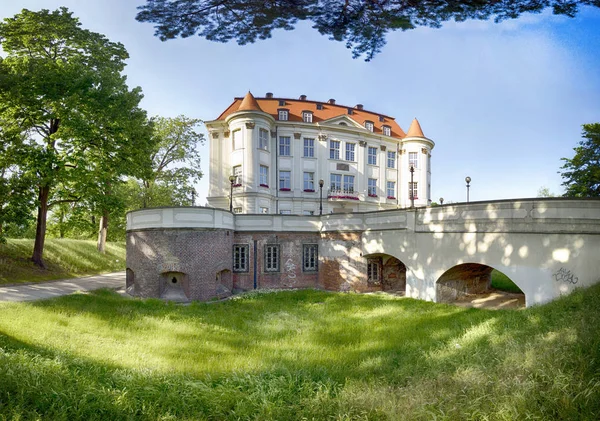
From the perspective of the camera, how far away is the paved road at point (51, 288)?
46.5 ft

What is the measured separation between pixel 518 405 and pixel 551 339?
118 inches

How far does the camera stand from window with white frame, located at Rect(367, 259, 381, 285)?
61.1 feet

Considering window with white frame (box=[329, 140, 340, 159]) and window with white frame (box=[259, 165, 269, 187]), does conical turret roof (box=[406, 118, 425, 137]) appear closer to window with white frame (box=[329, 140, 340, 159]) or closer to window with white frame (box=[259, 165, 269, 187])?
window with white frame (box=[329, 140, 340, 159])

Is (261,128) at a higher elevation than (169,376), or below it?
higher

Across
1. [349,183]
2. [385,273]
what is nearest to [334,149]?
[349,183]

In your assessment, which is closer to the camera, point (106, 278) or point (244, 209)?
point (106, 278)

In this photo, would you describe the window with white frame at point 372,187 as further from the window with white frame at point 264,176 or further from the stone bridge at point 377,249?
the stone bridge at point 377,249

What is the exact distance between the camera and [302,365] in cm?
754

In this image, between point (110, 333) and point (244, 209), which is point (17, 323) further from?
point (244, 209)

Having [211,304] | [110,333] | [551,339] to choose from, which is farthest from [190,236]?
[551,339]

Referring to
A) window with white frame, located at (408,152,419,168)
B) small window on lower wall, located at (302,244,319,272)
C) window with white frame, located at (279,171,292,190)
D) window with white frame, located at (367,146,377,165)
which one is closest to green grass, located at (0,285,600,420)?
small window on lower wall, located at (302,244,319,272)

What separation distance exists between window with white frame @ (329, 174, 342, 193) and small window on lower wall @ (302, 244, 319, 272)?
11893 millimetres

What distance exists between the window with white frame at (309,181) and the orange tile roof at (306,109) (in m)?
5.16

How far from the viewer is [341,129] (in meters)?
31.8
